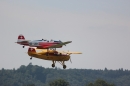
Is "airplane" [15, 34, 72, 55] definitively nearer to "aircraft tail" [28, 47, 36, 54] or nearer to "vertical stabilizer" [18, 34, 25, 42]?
"vertical stabilizer" [18, 34, 25, 42]

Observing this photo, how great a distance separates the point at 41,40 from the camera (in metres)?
78.2

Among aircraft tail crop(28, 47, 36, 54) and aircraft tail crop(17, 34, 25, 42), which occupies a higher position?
aircraft tail crop(17, 34, 25, 42)

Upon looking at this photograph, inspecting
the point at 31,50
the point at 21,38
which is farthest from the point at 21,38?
the point at 31,50

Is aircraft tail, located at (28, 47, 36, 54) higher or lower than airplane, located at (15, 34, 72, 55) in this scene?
lower

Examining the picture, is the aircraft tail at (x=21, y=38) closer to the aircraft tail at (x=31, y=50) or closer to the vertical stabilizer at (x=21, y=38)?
the vertical stabilizer at (x=21, y=38)

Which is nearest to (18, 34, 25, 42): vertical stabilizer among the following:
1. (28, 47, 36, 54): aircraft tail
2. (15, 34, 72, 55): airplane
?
(15, 34, 72, 55): airplane

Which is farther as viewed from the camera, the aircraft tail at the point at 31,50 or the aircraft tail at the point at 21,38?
the aircraft tail at the point at 31,50

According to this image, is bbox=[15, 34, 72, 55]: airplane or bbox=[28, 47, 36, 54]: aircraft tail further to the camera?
bbox=[28, 47, 36, 54]: aircraft tail

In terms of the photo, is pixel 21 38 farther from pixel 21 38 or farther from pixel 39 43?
pixel 39 43

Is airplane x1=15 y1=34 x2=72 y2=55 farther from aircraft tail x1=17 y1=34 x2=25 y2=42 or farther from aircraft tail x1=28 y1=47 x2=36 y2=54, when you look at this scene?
aircraft tail x1=28 y1=47 x2=36 y2=54

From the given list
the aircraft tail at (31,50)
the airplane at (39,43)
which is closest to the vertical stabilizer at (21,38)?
the airplane at (39,43)

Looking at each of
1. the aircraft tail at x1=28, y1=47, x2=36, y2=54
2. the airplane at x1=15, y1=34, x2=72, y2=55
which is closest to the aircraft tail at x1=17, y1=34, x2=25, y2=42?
the airplane at x1=15, y1=34, x2=72, y2=55

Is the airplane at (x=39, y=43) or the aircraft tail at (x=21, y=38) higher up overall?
the aircraft tail at (x=21, y=38)

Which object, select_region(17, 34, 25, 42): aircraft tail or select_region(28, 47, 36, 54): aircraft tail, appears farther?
select_region(28, 47, 36, 54): aircraft tail
